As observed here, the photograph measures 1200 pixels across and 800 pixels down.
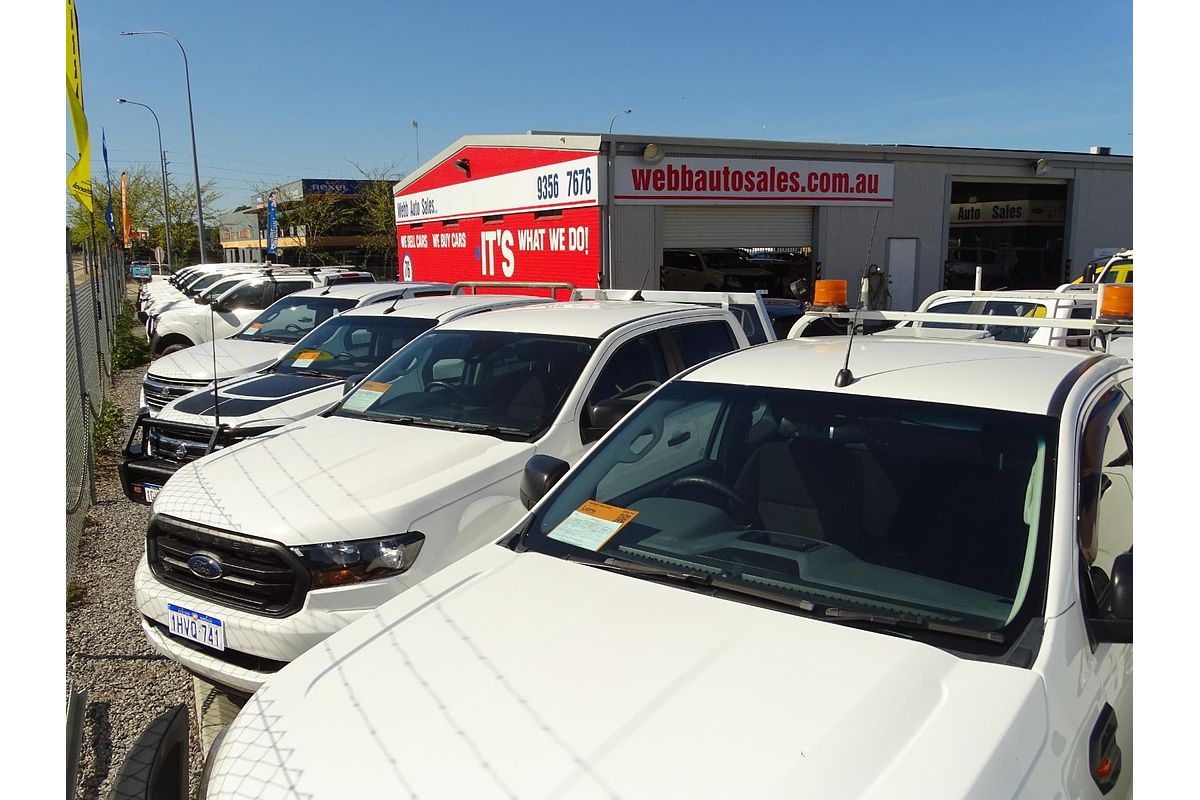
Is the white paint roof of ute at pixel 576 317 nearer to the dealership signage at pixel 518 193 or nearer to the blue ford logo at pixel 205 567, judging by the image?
the blue ford logo at pixel 205 567

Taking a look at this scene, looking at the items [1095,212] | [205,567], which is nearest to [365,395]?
[205,567]

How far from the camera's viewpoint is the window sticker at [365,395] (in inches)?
213

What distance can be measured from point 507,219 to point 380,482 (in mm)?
18007

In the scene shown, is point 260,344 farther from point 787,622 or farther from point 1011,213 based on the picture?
point 1011,213

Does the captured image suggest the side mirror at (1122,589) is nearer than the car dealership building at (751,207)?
Yes

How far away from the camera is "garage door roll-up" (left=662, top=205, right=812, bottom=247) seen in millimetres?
18469

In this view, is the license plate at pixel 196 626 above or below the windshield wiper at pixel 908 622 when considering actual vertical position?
below

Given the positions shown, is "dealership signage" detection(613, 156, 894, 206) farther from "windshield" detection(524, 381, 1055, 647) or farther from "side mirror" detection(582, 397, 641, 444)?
"windshield" detection(524, 381, 1055, 647)

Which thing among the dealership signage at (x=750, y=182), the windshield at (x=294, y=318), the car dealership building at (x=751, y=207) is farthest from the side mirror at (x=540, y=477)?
the dealership signage at (x=750, y=182)

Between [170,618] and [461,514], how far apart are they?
4.66 feet

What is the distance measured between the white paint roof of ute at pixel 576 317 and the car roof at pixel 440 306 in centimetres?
146

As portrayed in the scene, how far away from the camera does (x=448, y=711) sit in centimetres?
206

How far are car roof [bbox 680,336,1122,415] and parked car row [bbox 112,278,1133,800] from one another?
0.01m

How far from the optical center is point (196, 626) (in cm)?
383
